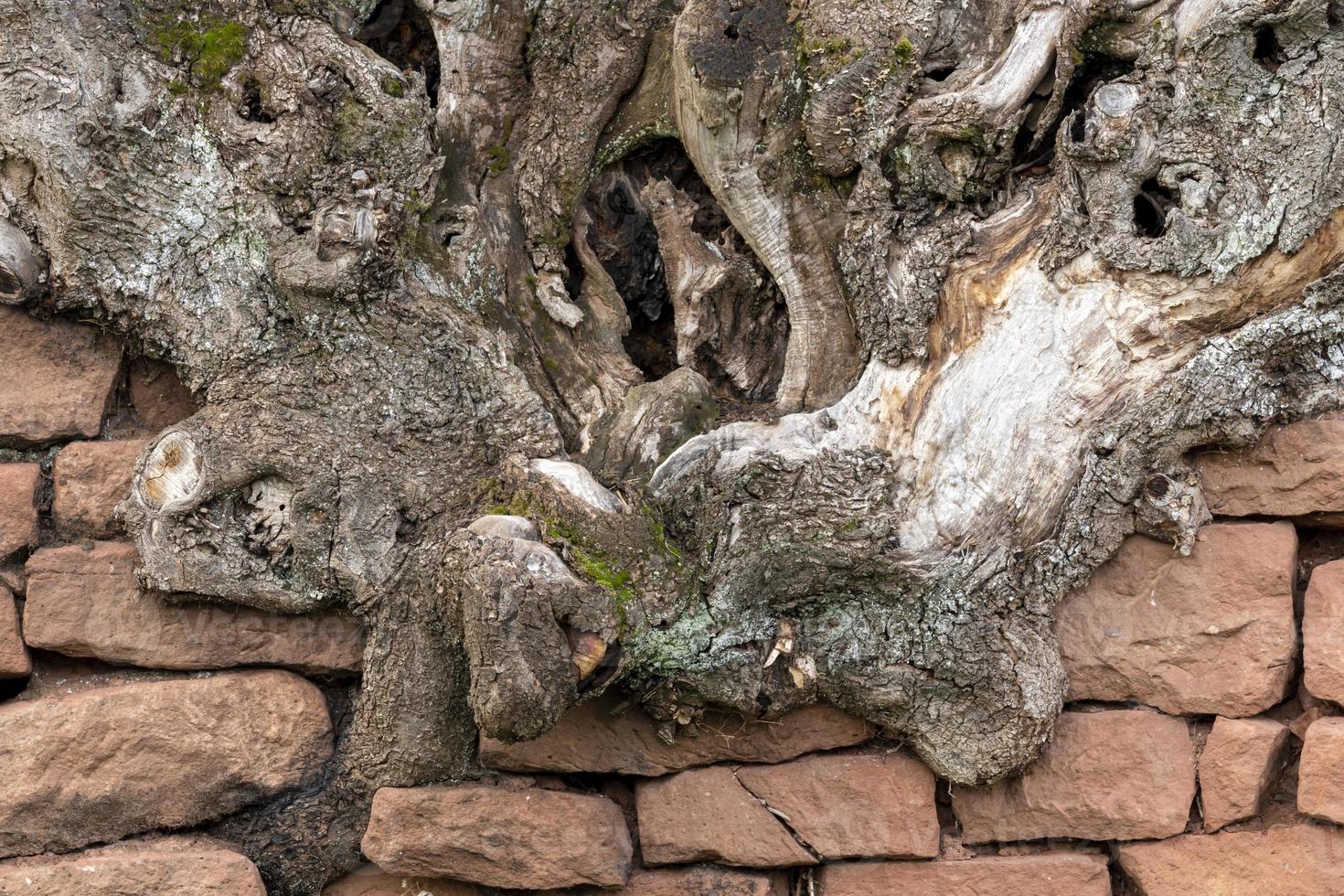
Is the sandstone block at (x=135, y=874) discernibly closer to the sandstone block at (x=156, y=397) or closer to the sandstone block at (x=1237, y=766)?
the sandstone block at (x=156, y=397)

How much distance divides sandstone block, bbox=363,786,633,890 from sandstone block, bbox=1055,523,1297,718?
114 centimetres

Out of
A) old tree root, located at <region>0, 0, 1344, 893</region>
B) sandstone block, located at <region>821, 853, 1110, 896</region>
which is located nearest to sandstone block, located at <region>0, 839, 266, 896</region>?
old tree root, located at <region>0, 0, 1344, 893</region>

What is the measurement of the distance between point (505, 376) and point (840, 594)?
0.91m

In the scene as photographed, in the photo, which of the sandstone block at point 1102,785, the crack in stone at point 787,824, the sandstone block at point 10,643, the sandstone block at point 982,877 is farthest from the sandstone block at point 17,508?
the sandstone block at point 1102,785

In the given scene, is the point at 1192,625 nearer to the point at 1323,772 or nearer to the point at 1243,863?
the point at 1323,772

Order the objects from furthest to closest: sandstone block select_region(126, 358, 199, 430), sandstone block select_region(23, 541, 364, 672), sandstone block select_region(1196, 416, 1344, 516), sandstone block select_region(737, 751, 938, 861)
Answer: sandstone block select_region(126, 358, 199, 430) → sandstone block select_region(23, 541, 364, 672) → sandstone block select_region(737, 751, 938, 861) → sandstone block select_region(1196, 416, 1344, 516)

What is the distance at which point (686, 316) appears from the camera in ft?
9.66

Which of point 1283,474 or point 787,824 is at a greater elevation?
point 1283,474

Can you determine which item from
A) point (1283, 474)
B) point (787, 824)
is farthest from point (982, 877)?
point (1283, 474)

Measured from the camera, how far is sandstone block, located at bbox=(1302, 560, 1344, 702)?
8.16 ft

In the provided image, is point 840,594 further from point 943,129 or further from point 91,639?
point 91,639

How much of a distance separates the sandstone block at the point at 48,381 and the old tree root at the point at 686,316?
11 centimetres

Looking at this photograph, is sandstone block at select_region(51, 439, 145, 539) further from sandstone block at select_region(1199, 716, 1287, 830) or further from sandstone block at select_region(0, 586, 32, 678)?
sandstone block at select_region(1199, 716, 1287, 830)

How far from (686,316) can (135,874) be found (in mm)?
1763
